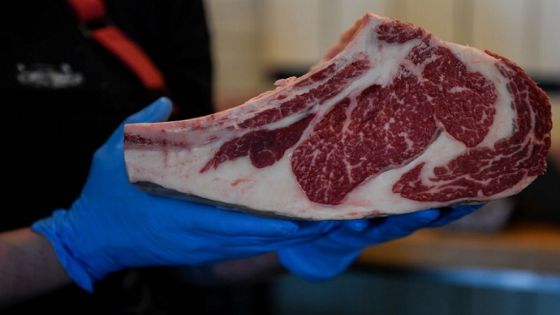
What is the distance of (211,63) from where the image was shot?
1598 millimetres

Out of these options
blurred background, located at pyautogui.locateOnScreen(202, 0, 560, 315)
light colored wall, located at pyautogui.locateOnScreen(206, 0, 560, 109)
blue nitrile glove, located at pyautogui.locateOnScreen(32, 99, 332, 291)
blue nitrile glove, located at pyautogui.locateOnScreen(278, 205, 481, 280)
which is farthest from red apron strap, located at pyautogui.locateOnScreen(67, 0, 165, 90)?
light colored wall, located at pyautogui.locateOnScreen(206, 0, 560, 109)

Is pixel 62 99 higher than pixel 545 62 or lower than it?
higher

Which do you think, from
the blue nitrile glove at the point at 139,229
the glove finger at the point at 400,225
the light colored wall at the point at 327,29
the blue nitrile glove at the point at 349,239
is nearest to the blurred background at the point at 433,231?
the light colored wall at the point at 327,29

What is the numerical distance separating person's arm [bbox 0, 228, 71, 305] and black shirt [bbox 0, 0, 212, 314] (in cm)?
13

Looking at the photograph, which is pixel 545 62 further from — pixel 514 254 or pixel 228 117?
pixel 228 117

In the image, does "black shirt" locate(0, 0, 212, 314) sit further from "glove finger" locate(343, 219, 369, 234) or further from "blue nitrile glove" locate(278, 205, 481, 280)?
"glove finger" locate(343, 219, 369, 234)

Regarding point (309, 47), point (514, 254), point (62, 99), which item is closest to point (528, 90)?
point (62, 99)

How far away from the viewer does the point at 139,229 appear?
1067 mm

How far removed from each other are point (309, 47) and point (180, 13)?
1.46 meters

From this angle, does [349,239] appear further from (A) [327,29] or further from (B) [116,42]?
(A) [327,29]

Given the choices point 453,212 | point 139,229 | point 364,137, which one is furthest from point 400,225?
point 139,229

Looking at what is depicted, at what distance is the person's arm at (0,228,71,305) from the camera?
3.60ft

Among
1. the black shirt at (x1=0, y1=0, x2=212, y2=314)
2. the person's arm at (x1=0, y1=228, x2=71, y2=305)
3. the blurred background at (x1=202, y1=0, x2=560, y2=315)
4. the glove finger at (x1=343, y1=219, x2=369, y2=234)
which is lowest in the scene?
the blurred background at (x1=202, y1=0, x2=560, y2=315)

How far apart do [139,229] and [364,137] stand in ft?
1.27
